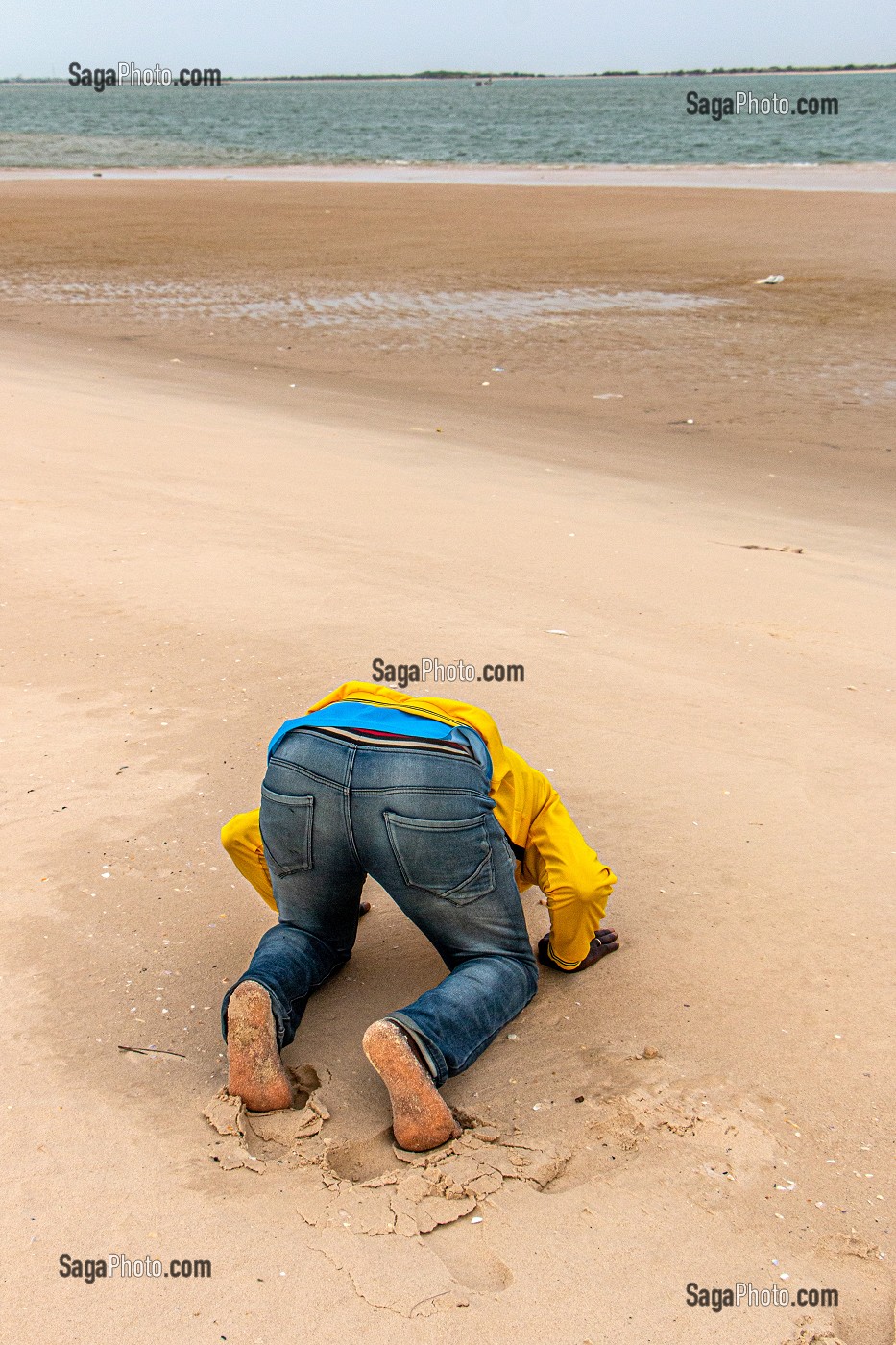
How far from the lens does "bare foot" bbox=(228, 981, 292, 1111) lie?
2498 mm

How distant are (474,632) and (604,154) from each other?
43816mm

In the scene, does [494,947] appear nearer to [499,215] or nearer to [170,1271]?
[170,1271]

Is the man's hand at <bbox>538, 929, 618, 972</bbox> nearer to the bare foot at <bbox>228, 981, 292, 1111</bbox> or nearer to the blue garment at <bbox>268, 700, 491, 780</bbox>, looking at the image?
the blue garment at <bbox>268, 700, 491, 780</bbox>

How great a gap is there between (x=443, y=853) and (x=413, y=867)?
72 mm

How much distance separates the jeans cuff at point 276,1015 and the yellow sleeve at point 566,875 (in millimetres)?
689

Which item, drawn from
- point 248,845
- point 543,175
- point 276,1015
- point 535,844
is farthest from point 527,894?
point 543,175

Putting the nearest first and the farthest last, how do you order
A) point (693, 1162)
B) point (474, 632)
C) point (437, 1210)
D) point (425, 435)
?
point (437, 1210) → point (693, 1162) → point (474, 632) → point (425, 435)

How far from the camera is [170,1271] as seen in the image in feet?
6.99

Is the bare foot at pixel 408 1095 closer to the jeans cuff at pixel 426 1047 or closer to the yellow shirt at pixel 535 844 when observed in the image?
the jeans cuff at pixel 426 1047

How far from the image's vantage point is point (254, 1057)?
98.3 inches

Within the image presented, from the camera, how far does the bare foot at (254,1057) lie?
98.3 inches

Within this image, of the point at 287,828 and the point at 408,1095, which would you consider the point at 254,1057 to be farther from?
the point at 287,828

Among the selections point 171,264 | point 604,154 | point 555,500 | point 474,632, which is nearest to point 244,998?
point 474,632

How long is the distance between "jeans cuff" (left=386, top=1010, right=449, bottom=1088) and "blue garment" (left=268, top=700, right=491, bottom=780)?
566 millimetres
